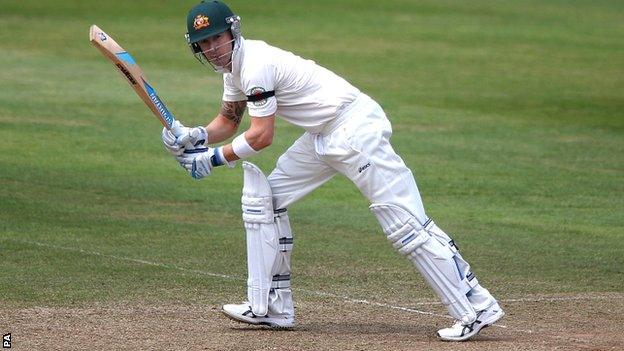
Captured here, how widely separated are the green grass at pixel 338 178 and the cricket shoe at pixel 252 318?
941 mm

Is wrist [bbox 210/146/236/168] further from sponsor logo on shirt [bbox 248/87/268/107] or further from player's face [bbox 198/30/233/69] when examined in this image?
player's face [bbox 198/30/233/69]

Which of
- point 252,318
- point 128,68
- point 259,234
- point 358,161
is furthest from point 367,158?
point 128,68

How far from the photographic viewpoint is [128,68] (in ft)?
27.0

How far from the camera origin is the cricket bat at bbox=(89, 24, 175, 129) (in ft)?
26.5

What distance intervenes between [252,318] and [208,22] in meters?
1.79

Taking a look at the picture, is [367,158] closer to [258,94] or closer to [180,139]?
[258,94]

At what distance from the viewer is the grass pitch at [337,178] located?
9797 mm

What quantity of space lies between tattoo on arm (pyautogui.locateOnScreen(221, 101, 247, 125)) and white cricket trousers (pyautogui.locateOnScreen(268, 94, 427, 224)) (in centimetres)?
54

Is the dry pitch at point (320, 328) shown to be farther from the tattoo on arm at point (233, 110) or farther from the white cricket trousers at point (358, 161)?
the tattoo on arm at point (233, 110)

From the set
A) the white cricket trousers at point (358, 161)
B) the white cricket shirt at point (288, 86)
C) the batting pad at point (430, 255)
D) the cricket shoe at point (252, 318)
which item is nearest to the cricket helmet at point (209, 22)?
the white cricket shirt at point (288, 86)

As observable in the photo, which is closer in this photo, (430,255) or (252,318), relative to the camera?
(430,255)

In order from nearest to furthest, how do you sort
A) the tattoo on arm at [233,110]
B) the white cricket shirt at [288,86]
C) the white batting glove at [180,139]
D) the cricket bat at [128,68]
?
1. the white cricket shirt at [288,86]
2. the white batting glove at [180,139]
3. the cricket bat at [128,68]
4. the tattoo on arm at [233,110]

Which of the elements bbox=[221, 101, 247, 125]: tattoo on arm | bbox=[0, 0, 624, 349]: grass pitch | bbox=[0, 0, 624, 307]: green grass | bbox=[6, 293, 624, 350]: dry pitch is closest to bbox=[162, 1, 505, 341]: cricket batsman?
bbox=[6, 293, 624, 350]: dry pitch

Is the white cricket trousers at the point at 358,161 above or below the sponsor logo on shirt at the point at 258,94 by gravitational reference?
below
